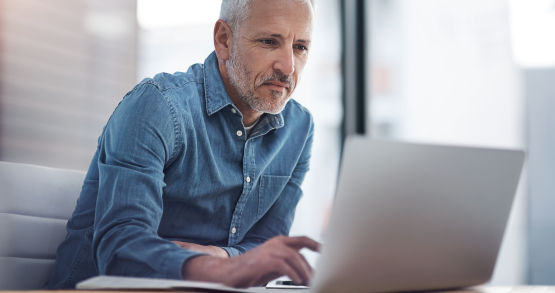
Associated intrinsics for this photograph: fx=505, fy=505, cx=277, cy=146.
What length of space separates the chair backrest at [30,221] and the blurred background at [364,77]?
0.28m

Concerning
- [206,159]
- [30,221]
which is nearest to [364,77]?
[206,159]

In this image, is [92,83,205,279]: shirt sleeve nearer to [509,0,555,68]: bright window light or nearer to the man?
the man

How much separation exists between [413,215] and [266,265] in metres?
0.21

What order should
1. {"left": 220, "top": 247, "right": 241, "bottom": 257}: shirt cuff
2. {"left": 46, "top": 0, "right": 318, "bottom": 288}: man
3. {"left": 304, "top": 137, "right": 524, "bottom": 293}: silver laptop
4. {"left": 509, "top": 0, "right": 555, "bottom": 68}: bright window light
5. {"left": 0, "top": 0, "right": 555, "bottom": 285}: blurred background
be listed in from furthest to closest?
{"left": 509, "top": 0, "right": 555, "bottom": 68}: bright window light
{"left": 0, "top": 0, "right": 555, "bottom": 285}: blurred background
{"left": 220, "top": 247, "right": 241, "bottom": 257}: shirt cuff
{"left": 46, "top": 0, "right": 318, "bottom": 288}: man
{"left": 304, "top": 137, "right": 524, "bottom": 293}: silver laptop

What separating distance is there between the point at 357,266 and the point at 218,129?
0.71 m

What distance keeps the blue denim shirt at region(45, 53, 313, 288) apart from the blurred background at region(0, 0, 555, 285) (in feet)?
1.61

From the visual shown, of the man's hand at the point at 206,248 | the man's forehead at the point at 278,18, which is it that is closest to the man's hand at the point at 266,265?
the man's hand at the point at 206,248

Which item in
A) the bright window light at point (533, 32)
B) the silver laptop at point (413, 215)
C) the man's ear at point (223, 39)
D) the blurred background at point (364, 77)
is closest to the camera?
the silver laptop at point (413, 215)

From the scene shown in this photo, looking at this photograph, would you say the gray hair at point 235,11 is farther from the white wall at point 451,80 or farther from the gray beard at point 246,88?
A: the white wall at point 451,80

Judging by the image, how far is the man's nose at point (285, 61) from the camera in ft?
4.22

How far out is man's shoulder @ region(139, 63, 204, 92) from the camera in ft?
3.77

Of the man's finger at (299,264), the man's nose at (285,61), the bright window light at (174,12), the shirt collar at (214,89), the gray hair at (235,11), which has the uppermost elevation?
the bright window light at (174,12)

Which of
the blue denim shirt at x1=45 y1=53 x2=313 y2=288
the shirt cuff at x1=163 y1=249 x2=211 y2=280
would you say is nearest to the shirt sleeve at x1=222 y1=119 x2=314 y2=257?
the blue denim shirt at x1=45 y1=53 x2=313 y2=288

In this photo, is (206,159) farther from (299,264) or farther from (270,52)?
(299,264)
